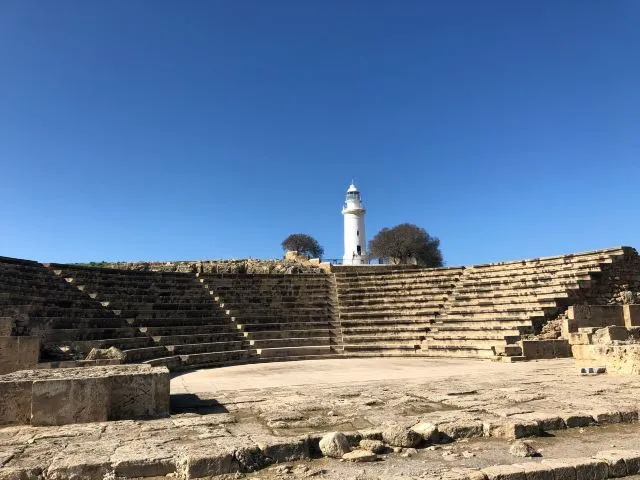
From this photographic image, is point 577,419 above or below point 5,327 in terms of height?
below

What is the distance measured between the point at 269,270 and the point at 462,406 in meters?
20.0

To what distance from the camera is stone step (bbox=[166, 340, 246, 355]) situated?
1051 centimetres

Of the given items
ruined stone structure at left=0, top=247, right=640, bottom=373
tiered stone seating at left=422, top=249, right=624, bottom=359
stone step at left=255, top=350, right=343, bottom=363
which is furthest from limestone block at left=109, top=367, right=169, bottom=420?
tiered stone seating at left=422, top=249, right=624, bottom=359

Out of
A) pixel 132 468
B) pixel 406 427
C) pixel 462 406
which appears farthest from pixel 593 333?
pixel 132 468

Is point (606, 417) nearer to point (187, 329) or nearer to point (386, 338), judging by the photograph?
point (386, 338)

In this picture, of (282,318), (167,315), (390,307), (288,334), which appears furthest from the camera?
(390,307)

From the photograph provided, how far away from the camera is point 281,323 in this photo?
44.8 ft

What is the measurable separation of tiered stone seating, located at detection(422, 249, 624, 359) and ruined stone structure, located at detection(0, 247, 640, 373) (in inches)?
1.3

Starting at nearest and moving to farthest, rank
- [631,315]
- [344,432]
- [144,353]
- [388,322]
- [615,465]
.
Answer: [615,465] → [344,432] → [144,353] → [631,315] → [388,322]

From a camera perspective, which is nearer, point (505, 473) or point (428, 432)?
point (505, 473)

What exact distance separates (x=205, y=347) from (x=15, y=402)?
6.81 m

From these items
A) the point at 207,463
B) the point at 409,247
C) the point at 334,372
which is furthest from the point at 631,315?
the point at 409,247

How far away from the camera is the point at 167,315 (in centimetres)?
1230

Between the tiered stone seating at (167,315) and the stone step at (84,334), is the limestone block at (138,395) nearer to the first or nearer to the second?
the tiered stone seating at (167,315)
